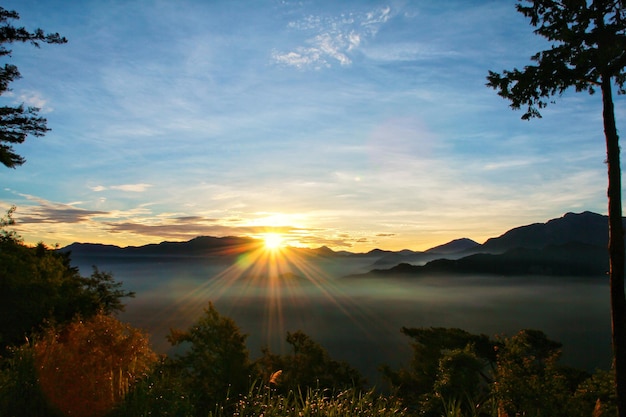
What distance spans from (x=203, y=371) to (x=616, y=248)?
3632 centimetres

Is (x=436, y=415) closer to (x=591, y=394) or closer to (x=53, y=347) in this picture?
(x=591, y=394)

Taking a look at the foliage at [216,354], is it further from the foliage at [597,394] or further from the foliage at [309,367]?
the foliage at [597,394]

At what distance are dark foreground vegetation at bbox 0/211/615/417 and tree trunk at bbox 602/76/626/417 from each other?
3.74m

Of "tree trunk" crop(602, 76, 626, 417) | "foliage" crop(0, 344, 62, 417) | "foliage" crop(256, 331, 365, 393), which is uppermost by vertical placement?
"tree trunk" crop(602, 76, 626, 417)

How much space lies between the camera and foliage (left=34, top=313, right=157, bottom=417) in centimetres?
1109

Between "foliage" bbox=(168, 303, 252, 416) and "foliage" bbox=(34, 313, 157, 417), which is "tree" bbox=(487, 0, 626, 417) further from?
"foliage" bbox=(168, 303, 252, 416)

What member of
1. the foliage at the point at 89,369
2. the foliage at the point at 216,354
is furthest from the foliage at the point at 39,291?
the foliage at the point at 89,369

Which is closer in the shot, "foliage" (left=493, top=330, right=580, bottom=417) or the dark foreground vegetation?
the dark foreground vegetation

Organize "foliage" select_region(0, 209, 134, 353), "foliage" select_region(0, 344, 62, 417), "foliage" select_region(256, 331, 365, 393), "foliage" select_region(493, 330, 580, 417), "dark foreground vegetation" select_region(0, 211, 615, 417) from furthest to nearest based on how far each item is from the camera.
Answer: "foliage" select_region(256, 331, 365, 393)
"foliage" select_region(0, 209, 134, 353)
"foliage" select_region(493, 330, 580, 417)
"foliage" select_region(0, 344, 62, 417)
"dark foreground vegetation" select_region(0, 211, 615, 417)

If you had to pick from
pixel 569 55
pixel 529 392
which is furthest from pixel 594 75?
pixel 529 392

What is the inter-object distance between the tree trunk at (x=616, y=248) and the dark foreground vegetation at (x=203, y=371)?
3737 millimetres

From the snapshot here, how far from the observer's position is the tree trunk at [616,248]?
1767cm

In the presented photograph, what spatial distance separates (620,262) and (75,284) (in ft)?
124

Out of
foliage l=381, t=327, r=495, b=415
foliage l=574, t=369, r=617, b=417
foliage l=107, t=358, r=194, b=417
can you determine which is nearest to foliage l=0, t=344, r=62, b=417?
foliage l=107, t=358, r=194, b=417
